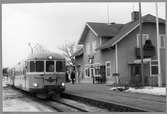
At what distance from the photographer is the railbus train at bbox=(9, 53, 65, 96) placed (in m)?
15.8

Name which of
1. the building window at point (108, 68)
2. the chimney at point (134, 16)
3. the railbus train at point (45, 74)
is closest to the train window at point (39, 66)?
the railbus train at point (45, 74)

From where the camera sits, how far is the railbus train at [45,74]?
15.8m

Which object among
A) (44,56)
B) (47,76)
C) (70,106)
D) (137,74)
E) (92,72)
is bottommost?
(70,106)

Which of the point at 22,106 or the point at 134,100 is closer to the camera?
the point at 134,100

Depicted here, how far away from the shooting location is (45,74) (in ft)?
52.3

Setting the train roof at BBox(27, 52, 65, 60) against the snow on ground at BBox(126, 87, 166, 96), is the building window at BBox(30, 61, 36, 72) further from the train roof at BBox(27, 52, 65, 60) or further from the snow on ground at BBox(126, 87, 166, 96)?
the snow on ground at BBox(126, 87, 166, 96)

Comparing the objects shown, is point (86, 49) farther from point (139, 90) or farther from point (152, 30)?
point (139, 90)

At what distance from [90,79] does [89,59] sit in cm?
189

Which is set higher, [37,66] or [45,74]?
[37,66]

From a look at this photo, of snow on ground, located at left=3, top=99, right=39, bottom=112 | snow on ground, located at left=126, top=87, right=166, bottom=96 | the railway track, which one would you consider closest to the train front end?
the railway track

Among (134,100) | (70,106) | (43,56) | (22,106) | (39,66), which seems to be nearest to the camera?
(134,100)

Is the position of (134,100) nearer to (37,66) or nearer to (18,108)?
(18,108)

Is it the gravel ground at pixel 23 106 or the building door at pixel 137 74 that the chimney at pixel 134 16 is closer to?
the building door at pixel 137 74

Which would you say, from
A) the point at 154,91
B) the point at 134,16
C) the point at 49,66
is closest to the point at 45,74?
the point at 49,66
